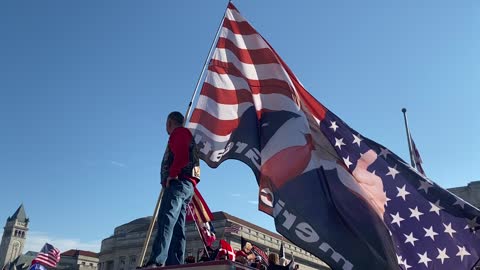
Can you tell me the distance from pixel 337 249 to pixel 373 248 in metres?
0.41

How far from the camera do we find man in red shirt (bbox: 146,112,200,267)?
4.09 metres

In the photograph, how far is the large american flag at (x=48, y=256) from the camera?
63.4 feet

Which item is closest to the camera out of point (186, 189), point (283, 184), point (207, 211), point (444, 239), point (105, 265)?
point (186, 189)

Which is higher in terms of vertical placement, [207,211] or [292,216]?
[207,211]

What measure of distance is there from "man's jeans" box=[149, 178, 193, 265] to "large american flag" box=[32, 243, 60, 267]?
16883mm

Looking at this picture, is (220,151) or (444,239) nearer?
(444,239)

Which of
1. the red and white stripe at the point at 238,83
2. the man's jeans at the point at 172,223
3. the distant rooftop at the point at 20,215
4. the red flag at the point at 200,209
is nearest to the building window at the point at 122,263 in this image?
the red flag at the point at 200,209

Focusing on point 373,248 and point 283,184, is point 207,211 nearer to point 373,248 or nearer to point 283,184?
point 283,184

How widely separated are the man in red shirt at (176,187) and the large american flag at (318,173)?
1185 millimetres

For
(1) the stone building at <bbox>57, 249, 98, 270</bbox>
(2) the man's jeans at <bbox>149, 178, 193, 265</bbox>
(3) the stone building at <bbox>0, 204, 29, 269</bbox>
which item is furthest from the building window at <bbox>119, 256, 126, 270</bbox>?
(3) the stone building at <bbox>0, 204, 29, 269</bbox>

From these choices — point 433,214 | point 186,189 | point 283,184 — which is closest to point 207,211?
point 283,184

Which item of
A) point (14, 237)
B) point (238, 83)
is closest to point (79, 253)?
point (14, 237)

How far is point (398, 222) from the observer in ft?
16.8

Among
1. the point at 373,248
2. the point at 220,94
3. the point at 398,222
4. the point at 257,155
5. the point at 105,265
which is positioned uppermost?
the point at 105,265
